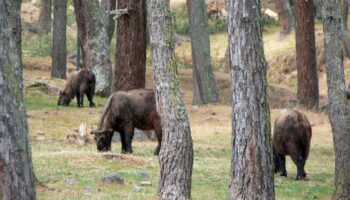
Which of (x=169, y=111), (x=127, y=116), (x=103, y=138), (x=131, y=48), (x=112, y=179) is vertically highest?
(x=131, y=48)

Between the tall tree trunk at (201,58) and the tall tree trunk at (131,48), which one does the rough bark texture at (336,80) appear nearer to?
the tall tree trunk at (131,48)

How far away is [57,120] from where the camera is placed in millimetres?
24547

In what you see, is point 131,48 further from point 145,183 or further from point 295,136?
point 145,183

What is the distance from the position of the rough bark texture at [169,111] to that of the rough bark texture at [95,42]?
20.0 metres

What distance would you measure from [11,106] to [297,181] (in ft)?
31.1

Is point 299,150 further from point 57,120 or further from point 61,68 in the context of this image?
point 61,68

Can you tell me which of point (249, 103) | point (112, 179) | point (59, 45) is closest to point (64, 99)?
point (59, 45)

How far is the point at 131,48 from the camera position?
69.0 ft

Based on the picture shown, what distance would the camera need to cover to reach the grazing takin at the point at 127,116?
18.2m

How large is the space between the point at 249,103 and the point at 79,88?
19612 millimetres

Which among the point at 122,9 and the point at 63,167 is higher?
the point at 122,9

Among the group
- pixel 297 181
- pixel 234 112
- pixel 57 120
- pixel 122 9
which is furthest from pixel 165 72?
pixel 57 120

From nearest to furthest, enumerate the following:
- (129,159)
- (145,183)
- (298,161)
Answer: (145,183), (129,159), (298,161)

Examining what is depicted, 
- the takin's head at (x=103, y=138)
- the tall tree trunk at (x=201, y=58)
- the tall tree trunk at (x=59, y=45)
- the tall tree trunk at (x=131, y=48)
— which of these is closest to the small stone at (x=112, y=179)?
the takin's head at (x=103, y=138)
